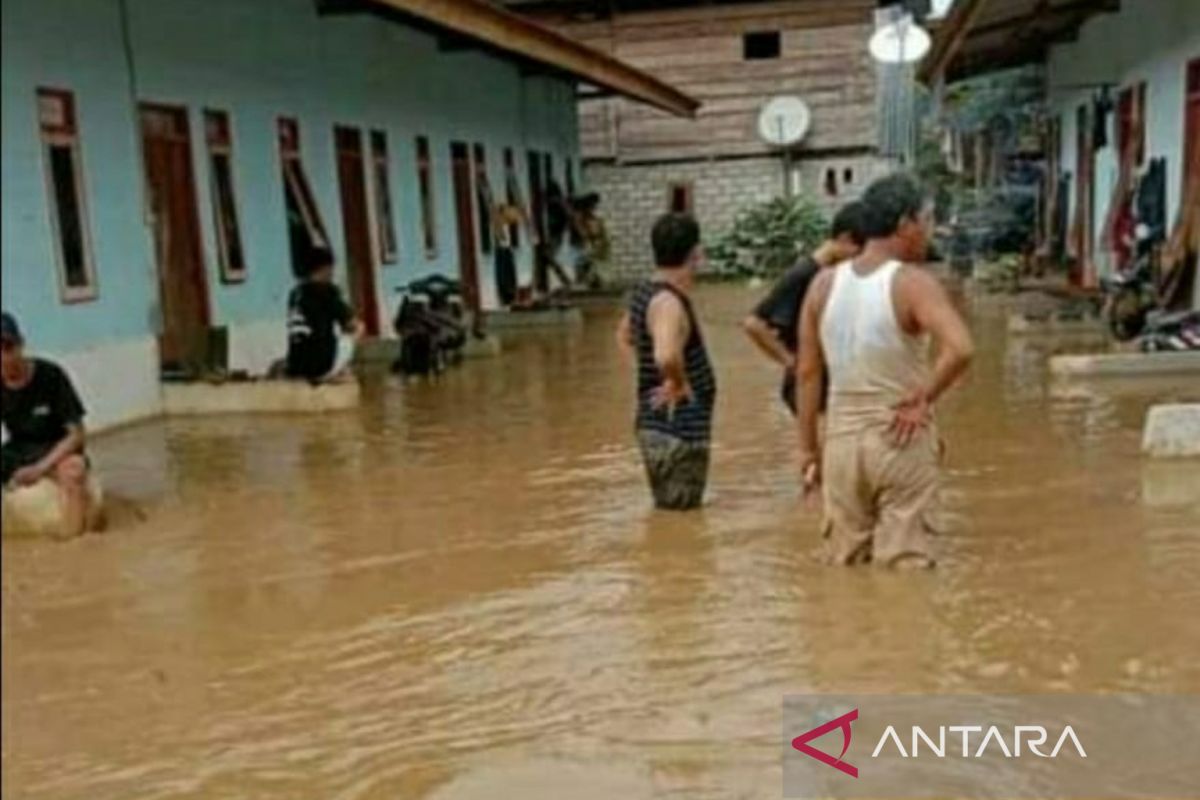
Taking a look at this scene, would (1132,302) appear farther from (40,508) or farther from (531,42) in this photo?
(40,508)

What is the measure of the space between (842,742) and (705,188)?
1035 inches

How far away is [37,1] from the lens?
1041 cm

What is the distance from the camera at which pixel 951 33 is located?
1712 cm

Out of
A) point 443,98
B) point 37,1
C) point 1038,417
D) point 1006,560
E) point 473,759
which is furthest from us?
point 443,98

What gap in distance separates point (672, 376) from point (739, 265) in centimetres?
2221

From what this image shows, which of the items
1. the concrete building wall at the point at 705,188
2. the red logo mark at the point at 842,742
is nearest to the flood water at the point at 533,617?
the red logo mark at the point at 842,742

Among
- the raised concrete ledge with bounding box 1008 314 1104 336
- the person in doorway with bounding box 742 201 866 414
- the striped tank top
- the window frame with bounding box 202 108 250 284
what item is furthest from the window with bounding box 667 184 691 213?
the striped tank top

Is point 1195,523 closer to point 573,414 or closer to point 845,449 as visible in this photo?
point 845,449

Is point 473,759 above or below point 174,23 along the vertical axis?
below

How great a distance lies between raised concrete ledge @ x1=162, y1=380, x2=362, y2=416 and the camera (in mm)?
11383

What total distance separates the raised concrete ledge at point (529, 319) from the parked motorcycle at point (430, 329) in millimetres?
3497

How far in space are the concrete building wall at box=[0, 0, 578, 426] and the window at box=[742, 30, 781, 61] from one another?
36.0 feet

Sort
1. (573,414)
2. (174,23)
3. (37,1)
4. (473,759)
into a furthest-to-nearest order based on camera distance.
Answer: (174,23)
(573,414)
(37,1)
(473,759)

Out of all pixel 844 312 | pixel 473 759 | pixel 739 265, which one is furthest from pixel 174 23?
pixel 739 265
